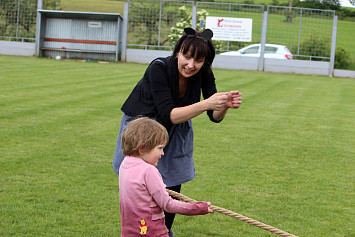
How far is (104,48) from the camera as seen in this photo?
2941 centimetres

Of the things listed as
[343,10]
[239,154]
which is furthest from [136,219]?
[343,10]

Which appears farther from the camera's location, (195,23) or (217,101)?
(195,23)

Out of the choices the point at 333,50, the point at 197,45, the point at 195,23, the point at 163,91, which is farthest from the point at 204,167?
the point at 333,50

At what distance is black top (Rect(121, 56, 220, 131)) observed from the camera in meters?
3.87

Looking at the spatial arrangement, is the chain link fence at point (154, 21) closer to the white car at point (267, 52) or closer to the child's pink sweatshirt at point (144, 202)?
the white car at point (267, 52)

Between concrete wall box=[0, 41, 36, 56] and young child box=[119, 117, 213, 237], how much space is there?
27.9 metres

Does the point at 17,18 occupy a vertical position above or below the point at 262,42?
above

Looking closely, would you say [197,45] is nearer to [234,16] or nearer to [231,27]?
[231,27]

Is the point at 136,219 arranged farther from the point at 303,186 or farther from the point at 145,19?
the point at 145,19

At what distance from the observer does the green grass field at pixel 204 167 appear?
5367mm

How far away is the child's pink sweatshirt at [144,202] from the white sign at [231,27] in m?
26.2

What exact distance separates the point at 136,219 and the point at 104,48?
26.8 metres

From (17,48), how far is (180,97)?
90.4 ft

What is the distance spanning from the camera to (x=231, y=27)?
28984 millimetres
